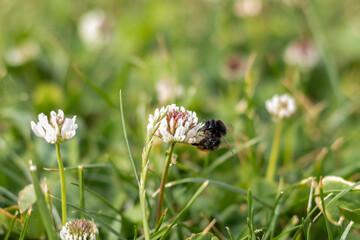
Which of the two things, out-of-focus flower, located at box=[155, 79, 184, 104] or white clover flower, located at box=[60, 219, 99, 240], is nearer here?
white clover flower, located at box=[60, 219, 99, 240]

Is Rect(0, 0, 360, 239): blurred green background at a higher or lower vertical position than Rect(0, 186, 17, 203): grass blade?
higher

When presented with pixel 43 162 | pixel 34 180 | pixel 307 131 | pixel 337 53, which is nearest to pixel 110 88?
pixel 43 162

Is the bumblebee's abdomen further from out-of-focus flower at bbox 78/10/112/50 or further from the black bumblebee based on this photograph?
out-of-focus flower at bbox 78/10/112/50

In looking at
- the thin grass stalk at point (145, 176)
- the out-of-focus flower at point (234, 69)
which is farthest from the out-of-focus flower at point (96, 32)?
the thin grass stalk at point (145, 176)

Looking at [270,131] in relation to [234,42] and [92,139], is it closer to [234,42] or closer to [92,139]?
[92,139]

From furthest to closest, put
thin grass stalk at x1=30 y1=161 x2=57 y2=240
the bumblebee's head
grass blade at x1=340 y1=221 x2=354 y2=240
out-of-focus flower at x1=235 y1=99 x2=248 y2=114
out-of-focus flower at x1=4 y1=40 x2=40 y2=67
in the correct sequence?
A: out-of-focus flower at x1=4 y1=40 x2=40 y2=67
out-of-focus flower at x1=235 y1=99 x2=248 y2=114
the bumblebee's head
grass blade at x1=340 y1=221 x2=354 y2=240
thin grass stalk at x1=30 y1=161 x2=57 y2=240

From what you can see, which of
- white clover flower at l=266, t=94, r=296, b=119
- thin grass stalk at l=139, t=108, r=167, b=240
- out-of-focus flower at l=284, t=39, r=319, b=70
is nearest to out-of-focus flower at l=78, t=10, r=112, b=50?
out-of-focus flower at l=284, t=39, r=319, b=70
